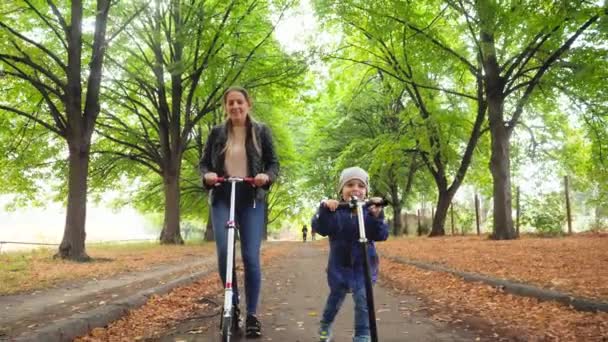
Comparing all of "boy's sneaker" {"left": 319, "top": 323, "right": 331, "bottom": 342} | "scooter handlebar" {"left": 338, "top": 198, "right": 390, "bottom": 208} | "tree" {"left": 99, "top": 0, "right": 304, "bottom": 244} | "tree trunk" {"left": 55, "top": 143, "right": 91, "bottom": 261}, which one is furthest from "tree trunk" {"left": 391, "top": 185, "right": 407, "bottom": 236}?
"scooter handlebar" {"left": 338, "top": 198, "right": 390, "bottom": 208}

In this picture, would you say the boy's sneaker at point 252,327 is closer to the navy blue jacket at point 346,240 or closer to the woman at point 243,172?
the woman at point 243,172

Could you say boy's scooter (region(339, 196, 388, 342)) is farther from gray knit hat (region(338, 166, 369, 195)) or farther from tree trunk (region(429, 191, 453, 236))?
tree trunk (region(429, 191, 453, 236))

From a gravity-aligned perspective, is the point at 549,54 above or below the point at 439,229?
above

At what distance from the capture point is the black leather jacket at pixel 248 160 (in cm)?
437

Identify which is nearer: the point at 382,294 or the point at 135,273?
the point at 382,294

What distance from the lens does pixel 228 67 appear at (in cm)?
1878

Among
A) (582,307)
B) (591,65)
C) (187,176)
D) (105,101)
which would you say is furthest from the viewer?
(187,176)

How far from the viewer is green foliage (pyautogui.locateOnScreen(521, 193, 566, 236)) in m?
18.6

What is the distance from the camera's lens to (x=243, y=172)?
446cm

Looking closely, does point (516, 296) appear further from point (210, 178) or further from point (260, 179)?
point (210, 178)

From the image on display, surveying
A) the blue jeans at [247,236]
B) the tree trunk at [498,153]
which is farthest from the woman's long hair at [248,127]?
the tree trunk at [498,153]

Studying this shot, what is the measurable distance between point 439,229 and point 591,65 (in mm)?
12780

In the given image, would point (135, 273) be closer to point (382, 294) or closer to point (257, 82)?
point (382, 294)

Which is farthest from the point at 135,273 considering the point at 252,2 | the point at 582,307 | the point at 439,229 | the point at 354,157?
the point at 354,157
